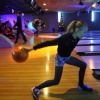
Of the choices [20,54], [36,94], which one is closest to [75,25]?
[20,54]

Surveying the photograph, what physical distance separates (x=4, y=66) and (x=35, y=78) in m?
1.59

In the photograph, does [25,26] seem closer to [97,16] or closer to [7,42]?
[97,16]

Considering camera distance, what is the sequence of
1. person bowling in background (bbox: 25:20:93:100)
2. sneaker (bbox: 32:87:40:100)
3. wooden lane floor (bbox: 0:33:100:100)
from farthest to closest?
wooden lane floor (bbox: 0:33:100:100) → sneaker (bbox: 32:87:40:100) → person bowling in background (bbox: 25:20:93:100)

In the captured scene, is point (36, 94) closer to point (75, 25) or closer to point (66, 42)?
point (66, 42)

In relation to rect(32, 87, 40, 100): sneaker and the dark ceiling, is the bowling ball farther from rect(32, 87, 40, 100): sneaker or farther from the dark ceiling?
the dark ceiling

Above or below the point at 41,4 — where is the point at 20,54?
below

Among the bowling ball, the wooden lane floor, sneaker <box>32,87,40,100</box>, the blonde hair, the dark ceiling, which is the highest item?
the dark ceiling

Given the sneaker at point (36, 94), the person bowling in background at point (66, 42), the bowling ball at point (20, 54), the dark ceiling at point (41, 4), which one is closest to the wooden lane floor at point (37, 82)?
the sneaker at point (36, 94)

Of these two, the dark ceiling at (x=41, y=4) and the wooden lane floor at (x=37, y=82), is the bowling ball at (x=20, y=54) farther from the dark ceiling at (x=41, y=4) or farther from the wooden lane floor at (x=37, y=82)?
the dark ceiling at (x=41, y=4)

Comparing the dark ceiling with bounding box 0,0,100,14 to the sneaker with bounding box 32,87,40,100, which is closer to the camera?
the sneaker with bounding box 32,87,40,100

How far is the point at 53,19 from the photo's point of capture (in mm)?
30438

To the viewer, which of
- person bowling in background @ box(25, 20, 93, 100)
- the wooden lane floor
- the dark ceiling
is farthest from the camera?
the dark ceiling

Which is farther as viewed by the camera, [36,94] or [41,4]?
[41,4]

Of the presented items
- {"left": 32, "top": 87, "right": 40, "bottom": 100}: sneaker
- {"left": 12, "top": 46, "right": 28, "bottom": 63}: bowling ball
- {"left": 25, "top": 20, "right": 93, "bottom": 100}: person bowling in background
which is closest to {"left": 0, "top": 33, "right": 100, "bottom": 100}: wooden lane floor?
{"left": 32, "top": 87, "right": 40, "bottom": 100}: sneaker
